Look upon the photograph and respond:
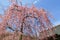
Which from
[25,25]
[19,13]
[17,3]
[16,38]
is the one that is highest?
[17,3]

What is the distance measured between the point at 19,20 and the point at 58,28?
3.02 metres

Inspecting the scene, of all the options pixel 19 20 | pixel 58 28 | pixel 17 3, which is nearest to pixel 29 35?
pixel 19 20

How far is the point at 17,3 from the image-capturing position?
25.4 ft

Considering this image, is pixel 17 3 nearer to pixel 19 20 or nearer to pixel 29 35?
pixel 19 20

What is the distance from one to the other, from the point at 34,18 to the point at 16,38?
1139 mm

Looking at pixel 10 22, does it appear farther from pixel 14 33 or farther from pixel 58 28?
pixel 58 28

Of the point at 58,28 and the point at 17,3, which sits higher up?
the point at 17,3

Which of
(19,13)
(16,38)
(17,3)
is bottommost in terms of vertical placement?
(16,38)

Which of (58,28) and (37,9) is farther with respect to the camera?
(58,28)

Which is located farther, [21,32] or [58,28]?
[58,28]

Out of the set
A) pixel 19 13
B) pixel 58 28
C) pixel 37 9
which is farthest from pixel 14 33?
pixel 58 28

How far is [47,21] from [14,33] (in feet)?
4.92

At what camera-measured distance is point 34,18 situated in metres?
7.46

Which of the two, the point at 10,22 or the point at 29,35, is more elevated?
the point at 10,22
